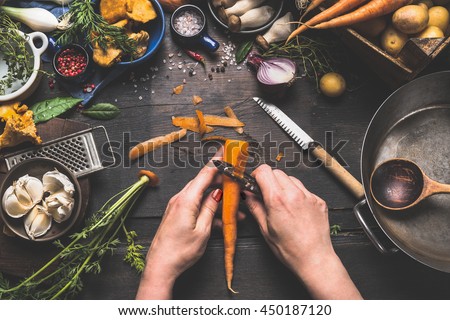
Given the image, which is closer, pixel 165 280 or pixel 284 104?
pixel 165 280

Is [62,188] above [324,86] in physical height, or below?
below

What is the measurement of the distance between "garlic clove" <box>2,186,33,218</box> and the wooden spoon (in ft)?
3.18

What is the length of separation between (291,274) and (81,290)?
62cm

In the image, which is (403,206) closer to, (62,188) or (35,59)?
(62,188)

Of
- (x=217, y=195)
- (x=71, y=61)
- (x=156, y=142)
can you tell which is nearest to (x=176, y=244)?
(x=217, y=195)

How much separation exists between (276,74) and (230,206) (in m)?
0.41

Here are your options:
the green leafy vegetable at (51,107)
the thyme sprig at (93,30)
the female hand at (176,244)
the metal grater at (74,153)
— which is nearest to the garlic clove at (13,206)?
the metal grater at (74,153)

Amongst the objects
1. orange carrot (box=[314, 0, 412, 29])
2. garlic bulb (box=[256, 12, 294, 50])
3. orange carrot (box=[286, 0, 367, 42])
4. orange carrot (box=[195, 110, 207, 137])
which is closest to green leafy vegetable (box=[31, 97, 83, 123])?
orange carrot (box=[195, 110, 207, 137])

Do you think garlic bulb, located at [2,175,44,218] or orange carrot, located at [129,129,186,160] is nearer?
garlic bulb, located at [2,175,44,218]

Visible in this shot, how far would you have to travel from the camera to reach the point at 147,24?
150 cm

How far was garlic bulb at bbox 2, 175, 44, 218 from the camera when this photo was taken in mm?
1314

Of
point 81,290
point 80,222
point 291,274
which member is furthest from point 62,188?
point 291,274

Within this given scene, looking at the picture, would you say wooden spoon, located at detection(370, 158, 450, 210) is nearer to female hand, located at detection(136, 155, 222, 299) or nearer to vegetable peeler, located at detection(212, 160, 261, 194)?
vegetable peeler, located at detection(212, 160, 261, 194)

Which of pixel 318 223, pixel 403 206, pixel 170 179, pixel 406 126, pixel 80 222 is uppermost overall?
pixel 406 126
